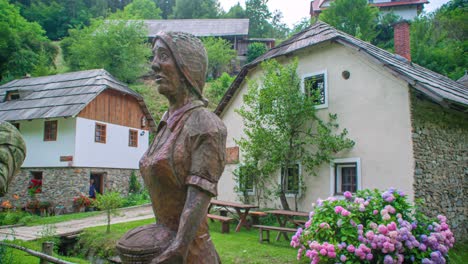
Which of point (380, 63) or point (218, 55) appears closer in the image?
point (380, 63)

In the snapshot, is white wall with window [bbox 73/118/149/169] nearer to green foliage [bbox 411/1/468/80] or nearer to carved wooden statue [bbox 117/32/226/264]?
carved wooden statue [bbox 117/32/226/264]

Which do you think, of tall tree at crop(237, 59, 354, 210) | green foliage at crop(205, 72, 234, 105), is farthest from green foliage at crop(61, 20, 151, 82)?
tall tree at crop(237, 59, 354, 210)

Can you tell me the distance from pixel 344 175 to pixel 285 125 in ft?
7.70

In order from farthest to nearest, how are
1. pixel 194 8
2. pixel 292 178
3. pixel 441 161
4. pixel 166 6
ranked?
pixel 166 6, pixel 194 8, pixel 292 178, pixel 441 161

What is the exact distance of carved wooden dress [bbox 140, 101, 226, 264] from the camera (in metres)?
2.06

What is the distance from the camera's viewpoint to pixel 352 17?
33625mm

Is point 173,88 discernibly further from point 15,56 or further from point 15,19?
point 15,19

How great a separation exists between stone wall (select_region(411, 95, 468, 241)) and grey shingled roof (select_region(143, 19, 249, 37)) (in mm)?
35986

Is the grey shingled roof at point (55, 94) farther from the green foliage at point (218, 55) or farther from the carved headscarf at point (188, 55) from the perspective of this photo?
the green foliage at point (218, 55)

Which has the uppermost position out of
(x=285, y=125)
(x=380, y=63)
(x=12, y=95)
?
(x=12, y=95)

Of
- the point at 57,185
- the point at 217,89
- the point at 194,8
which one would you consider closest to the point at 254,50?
the point at 217,89

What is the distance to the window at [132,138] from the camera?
20562 millimetres

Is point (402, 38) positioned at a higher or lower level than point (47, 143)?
higher

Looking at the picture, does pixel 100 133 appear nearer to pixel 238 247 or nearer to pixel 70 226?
pixel 70 226
